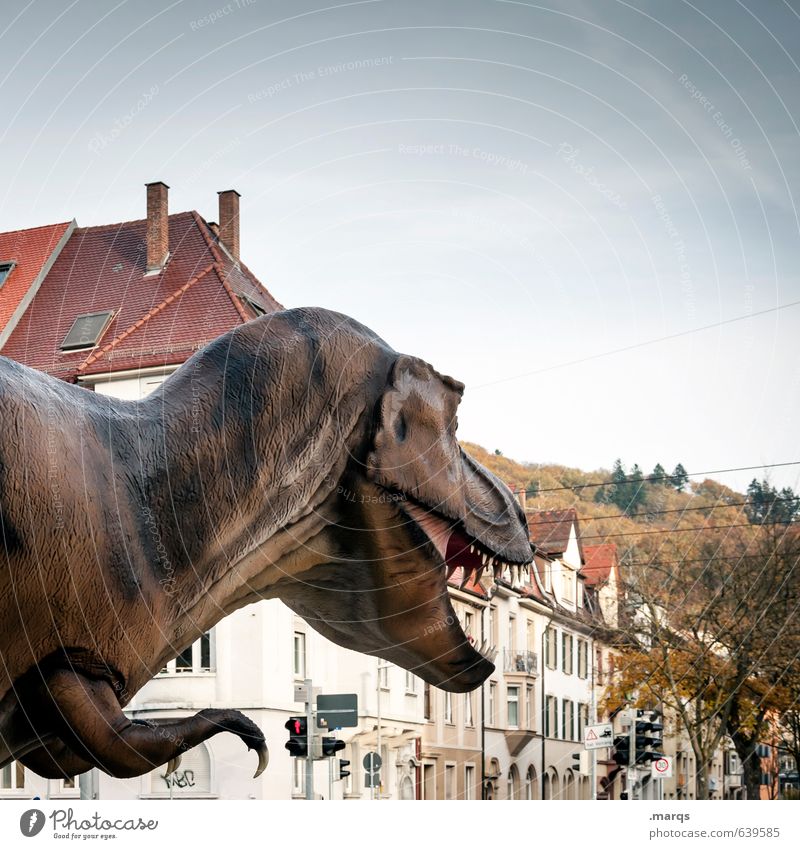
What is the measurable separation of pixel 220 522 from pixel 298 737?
35.5ft

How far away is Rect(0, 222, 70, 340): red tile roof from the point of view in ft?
82.6

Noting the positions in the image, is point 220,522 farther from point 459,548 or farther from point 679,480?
point 679,480

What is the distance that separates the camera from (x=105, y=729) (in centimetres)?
229

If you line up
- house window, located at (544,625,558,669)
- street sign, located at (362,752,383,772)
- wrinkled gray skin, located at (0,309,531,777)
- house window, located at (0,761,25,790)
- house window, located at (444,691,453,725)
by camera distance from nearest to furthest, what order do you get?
wrinkled gray skin, located at (0,309,531,777) < street sign, located at (362,752,383,772) < house window, located at (0,761,25,790) < house window, located at (444,691,453,725) < house window, located at (544,625,558,669)

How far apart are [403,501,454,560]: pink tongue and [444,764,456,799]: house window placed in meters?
24.1

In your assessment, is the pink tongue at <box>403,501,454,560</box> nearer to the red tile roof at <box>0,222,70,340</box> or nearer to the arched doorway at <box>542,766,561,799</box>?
the red tile roof at <box>0,222,70,340</box>

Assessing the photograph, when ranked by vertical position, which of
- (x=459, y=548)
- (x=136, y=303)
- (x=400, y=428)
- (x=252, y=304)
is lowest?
(x=459, y=548)

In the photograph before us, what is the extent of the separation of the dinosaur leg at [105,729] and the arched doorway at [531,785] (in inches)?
1206

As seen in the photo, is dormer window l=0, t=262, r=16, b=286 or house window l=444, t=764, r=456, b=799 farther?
dormer window l=0, t=262, r=16, b=286

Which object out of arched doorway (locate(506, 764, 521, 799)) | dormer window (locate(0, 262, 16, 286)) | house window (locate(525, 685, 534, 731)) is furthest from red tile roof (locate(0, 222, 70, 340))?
house window (locate(525, 685, 534, 731))

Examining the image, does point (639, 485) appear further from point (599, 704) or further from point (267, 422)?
point (599, 704)

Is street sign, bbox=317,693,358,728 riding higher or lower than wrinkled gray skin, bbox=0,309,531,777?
lower

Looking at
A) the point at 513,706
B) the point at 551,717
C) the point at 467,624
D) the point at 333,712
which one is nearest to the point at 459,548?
the point at 467,624
